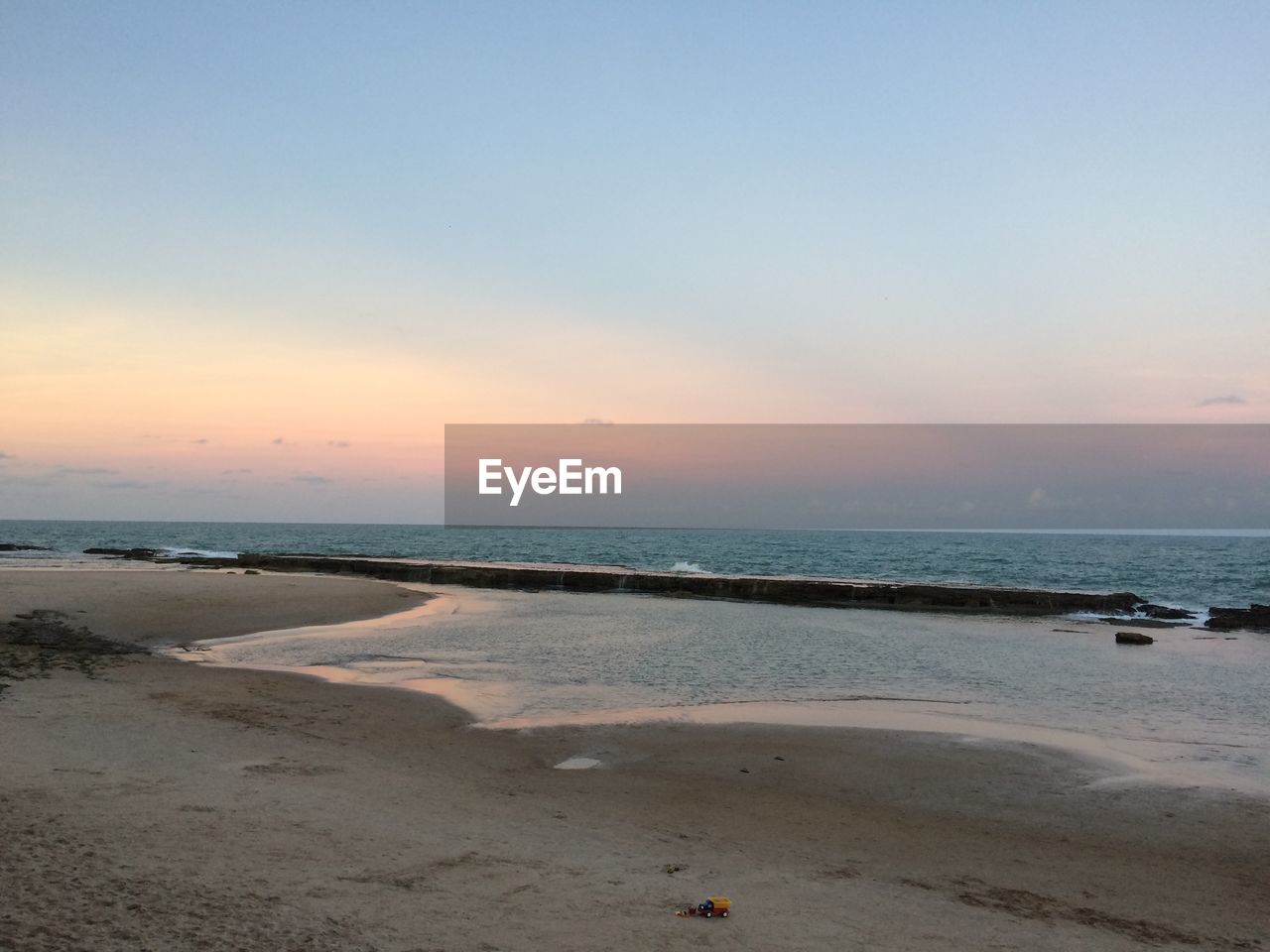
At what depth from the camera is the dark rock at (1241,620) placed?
32438 millimetres

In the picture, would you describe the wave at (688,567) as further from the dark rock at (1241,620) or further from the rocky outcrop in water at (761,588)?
the dark rock at (1241,620)

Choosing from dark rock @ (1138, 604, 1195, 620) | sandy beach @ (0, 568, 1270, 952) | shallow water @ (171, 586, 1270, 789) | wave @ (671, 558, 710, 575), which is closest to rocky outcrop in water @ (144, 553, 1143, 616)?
dark rock @ (1138, 604, 1195, 620)

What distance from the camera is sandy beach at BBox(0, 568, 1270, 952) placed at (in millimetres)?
5793

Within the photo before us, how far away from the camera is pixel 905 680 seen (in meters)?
19.6

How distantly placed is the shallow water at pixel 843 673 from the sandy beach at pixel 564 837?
1.55 meters

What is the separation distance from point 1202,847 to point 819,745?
5.04m

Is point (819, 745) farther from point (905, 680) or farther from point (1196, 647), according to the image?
point (1196, 647)

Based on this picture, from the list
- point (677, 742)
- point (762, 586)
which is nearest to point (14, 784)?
point (677, 742)

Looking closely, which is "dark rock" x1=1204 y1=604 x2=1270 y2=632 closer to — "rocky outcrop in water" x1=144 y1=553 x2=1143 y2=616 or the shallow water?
the shallow water

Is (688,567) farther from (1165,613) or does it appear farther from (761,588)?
(1165,613)

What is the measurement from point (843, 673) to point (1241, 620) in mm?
22318

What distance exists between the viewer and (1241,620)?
33.5m

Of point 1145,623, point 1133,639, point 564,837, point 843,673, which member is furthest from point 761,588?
point 564,837

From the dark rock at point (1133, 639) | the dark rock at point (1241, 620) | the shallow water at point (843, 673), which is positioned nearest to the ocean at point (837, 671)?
the shallow water at point (843, 673)
